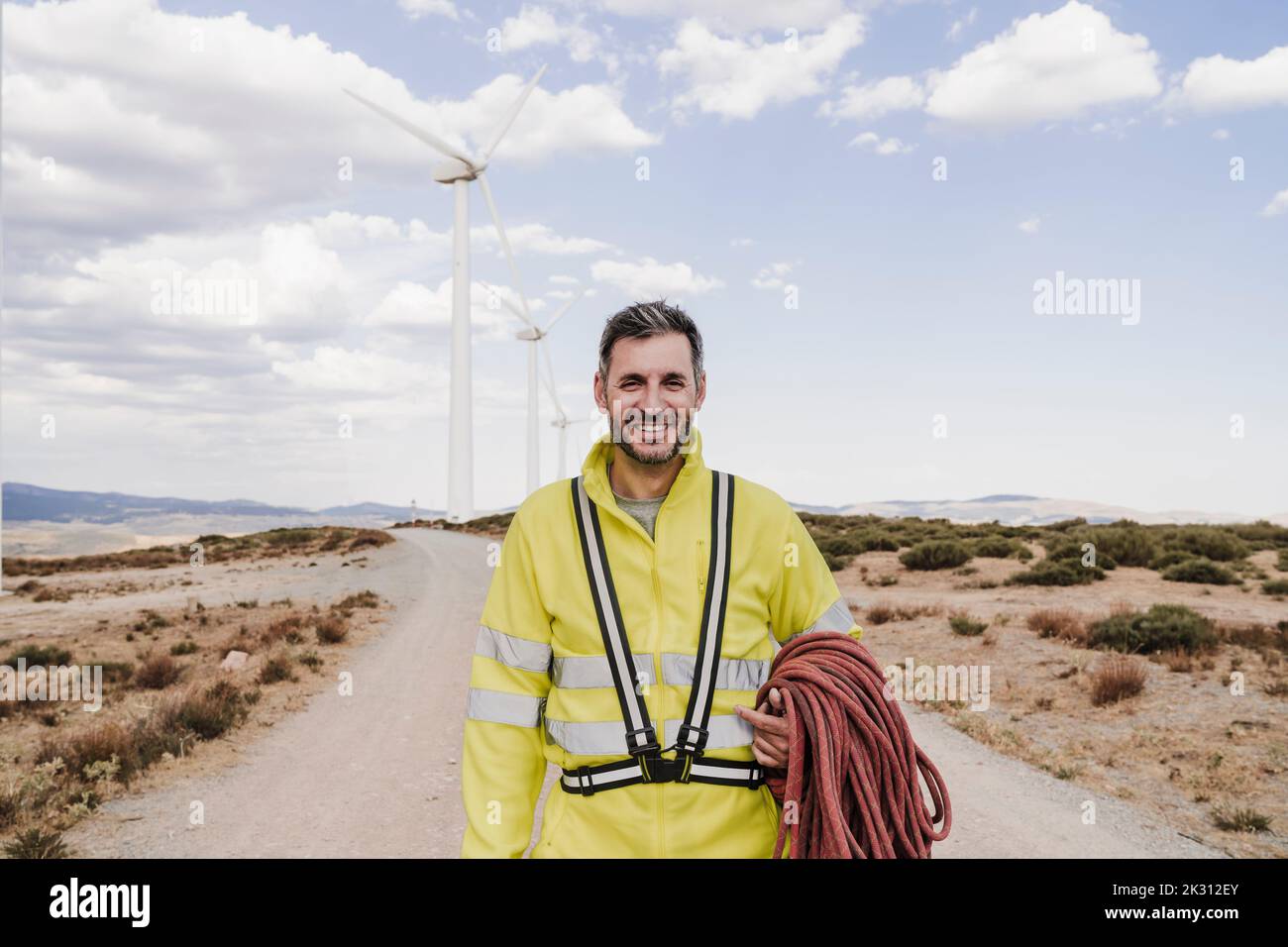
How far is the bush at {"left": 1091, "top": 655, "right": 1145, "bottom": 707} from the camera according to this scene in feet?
38.0

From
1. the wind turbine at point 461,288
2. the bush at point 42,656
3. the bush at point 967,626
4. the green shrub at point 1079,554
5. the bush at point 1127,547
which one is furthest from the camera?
the wind turbine at point 461,288

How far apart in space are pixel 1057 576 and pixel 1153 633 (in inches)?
370

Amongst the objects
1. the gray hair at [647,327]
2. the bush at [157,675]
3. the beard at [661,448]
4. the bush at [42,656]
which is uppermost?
the gray hair at [647,327]

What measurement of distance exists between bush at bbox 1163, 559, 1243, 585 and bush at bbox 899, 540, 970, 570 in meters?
5.87

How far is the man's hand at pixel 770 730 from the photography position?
2617 millimetres

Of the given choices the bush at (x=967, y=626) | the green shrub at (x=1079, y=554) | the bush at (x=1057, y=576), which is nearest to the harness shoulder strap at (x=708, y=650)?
the bush at (x=967, y=626)

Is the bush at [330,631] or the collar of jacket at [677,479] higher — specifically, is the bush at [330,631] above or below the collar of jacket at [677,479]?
below

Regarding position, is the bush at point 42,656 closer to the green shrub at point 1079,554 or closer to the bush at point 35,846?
the bush at point 35,846

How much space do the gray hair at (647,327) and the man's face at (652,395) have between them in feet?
0.10

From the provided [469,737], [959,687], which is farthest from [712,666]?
[959,687]

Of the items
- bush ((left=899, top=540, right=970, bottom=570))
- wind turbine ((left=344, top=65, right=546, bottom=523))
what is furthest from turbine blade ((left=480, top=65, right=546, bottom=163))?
bush ((left=899, top=540, right=970, bottom=570))

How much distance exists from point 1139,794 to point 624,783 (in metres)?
8.08

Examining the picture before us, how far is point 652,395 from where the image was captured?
8.87ft
